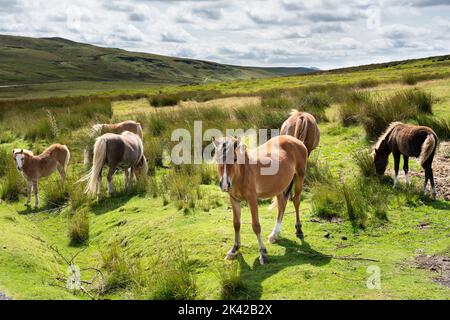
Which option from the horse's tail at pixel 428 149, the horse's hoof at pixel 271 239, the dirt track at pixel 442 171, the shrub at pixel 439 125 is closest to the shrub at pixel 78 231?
the horse's hoof at pixel 271 239

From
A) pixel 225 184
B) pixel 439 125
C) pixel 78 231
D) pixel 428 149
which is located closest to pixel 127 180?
pixel 78 231

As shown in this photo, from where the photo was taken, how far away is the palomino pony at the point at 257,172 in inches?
216

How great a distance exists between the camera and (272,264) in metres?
6.02

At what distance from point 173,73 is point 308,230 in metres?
193

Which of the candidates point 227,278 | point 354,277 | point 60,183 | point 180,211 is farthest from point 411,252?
point 60,183

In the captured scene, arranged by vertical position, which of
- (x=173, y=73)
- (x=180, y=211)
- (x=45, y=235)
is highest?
(x=173, y=73)

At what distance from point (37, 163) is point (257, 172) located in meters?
7.06

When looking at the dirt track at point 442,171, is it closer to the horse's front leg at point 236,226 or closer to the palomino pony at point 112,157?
the horse's front leg at point 236,226

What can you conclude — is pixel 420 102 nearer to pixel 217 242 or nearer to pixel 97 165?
pixel 97 165

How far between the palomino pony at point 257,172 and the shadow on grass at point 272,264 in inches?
6.5

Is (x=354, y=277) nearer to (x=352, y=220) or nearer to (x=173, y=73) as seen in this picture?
(x=352, y=220)

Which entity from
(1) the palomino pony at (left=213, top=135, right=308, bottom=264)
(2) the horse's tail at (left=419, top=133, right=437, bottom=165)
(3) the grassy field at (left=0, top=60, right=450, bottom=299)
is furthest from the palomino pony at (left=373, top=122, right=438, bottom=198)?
(1) the palomino pony at (left=213, top=135, right=308, bottom=264)

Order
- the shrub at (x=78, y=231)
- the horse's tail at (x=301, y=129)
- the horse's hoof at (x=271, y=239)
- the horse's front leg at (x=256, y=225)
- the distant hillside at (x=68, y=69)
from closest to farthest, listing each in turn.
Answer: the horse's front leg at (x=256, y=225) < the horse's hoof at (x=271, y=239) < the shrub at (x=78, y=231) < the horse's tail at (x=301, y=129) < the distant hillside at (x=68, y=69)
